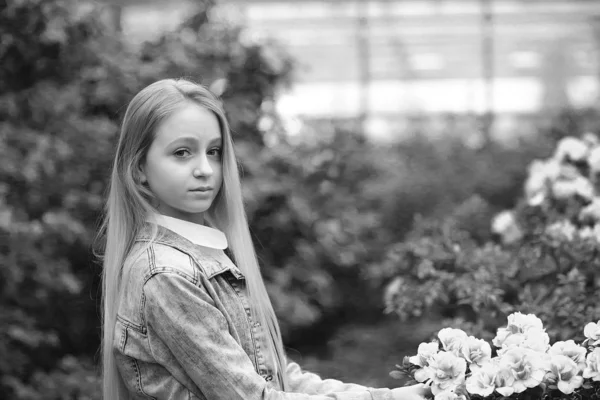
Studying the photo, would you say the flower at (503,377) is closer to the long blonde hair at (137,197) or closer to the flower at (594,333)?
the flower at (594,333)

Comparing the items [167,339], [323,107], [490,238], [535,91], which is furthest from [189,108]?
[535,91]

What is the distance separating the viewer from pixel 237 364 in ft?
5.61

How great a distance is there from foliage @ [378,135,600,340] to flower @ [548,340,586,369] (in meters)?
0.72

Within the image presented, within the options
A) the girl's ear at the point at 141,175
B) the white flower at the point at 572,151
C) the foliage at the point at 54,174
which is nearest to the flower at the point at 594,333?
the girl's ear at the point at 141,175

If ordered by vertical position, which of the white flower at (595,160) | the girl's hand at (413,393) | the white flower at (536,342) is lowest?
the girl's hand at (413,393)

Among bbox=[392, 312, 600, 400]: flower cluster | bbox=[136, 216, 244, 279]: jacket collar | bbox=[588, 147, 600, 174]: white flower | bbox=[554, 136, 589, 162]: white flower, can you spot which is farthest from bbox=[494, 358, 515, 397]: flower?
bbox=[554, 136, 589, 162]: white flower

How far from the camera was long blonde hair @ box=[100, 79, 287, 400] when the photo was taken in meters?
1.88

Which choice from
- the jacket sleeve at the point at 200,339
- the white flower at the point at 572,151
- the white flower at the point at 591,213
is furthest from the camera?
the white flower at the point at 572,151

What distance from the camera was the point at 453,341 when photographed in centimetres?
190

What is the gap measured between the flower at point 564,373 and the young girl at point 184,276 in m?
0.30

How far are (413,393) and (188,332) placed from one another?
0.55 metres

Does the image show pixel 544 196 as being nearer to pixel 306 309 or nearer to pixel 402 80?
pixel 306 309

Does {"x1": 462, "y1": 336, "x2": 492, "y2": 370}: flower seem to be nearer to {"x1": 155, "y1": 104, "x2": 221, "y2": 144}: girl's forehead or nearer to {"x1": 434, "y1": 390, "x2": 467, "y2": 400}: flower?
{"x1": 434, "y1": 390, "x2": 467, "y2": 400}: flower

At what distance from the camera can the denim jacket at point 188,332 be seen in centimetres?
169
